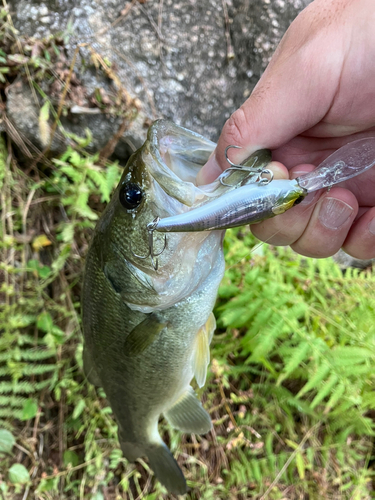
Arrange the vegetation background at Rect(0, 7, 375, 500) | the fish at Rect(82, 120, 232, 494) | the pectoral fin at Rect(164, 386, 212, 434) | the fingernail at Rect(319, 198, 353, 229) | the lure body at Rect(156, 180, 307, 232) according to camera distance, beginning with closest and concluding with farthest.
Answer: the lure body at Rect(156, 180, 307, 232), the fish at Rect(82, 120, 232, 494), the fingernail at Rect(319, 198, 353, 229), the pectoral fin at Rect(164, 386, 212, 434), the vegetation background at Rect(0, 7, 375, 500)

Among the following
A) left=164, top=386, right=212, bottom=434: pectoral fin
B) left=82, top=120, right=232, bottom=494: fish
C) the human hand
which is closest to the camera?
the human hand

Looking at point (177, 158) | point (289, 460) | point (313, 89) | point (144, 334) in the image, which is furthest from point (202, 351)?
point (289, 460)

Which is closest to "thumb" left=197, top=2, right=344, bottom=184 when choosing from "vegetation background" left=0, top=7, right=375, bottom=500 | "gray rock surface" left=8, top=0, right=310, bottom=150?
"vegetation background" left=0, top=7, right=375, bottom=500

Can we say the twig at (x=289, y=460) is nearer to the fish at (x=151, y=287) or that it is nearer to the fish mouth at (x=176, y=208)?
the fish at (x=151, y=287)

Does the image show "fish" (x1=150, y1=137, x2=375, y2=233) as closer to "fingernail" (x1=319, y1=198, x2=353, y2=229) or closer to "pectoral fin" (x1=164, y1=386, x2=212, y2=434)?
"fingernail" (x1=319, y1=198, x2=353, y2=229)

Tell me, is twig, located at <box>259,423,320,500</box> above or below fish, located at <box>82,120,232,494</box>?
below

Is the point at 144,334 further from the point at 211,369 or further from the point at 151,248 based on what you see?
the point at 211,369

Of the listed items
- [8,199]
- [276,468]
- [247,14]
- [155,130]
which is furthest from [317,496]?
[247,14]
